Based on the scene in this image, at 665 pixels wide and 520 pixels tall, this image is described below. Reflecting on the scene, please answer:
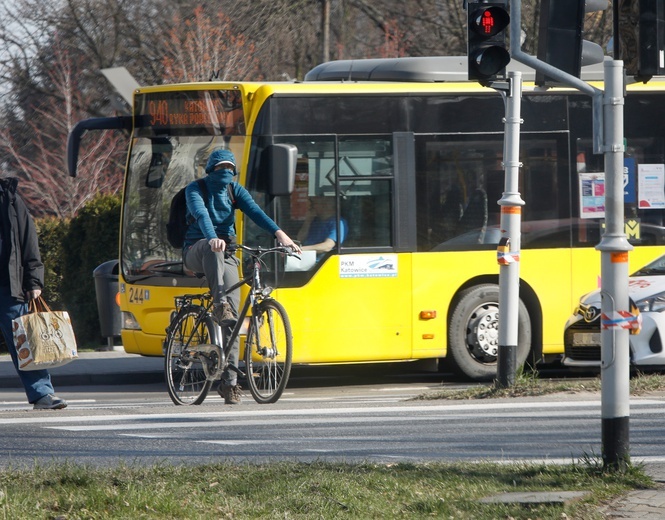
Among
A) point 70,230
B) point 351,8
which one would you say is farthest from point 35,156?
point 70,230

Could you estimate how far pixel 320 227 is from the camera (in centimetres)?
1301

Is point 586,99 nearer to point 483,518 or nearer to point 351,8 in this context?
point 483,518

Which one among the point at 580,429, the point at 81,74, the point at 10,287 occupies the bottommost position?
the point at 580,429

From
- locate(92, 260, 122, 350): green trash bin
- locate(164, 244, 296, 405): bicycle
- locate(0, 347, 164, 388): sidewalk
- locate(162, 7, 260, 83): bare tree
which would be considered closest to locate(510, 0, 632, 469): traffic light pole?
locate(164, 244, 296, 405): bicycle

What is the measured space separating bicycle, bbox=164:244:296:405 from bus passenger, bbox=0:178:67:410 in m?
1.38

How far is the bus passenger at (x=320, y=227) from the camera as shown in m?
13.0

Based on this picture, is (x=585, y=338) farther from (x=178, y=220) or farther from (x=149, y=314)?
(x=149, y=314)

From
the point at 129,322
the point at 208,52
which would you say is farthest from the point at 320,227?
the point at 208,52

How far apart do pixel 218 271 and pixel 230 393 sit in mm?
1013

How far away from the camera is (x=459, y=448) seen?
8070 millimetres

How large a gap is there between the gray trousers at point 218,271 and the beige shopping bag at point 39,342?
4.19ft

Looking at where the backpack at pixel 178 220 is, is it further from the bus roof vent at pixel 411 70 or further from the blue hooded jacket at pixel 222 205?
the bus roof vent at pixel 411 70

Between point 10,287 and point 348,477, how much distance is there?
4.11m

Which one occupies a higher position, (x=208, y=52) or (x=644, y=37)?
(x=208, y=52)
